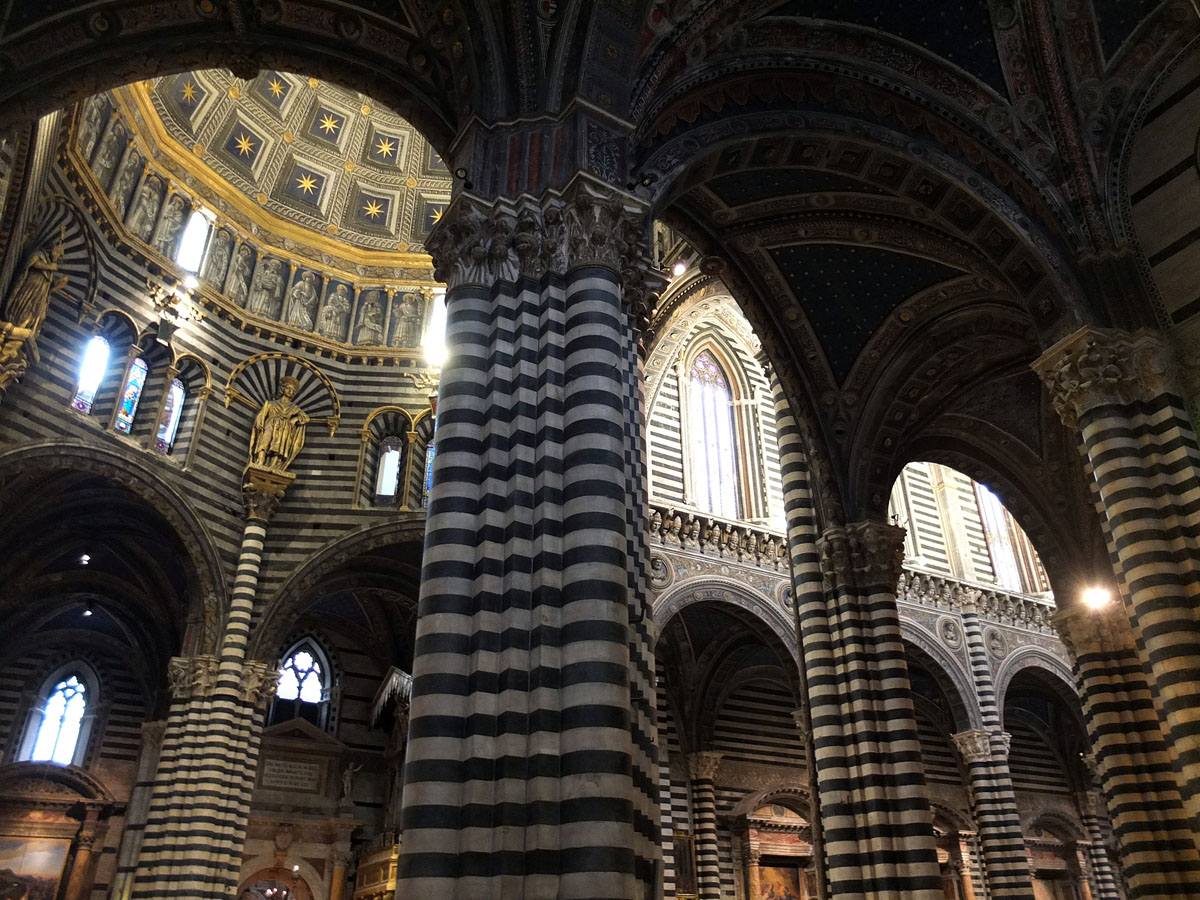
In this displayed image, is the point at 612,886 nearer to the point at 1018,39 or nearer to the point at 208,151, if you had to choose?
the point at 1018,39

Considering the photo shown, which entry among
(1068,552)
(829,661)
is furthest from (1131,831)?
(1068,552)

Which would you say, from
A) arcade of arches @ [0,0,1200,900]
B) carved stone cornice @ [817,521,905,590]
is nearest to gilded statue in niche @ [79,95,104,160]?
arcade of arches @ [0,0,1200,900]

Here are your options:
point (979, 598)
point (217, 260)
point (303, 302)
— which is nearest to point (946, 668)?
point (979, 598)

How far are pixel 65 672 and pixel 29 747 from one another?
199 centimetres

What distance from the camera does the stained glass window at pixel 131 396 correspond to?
18.9 meters

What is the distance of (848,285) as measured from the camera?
1384 centimetres

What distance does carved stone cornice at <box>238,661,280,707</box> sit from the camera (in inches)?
735

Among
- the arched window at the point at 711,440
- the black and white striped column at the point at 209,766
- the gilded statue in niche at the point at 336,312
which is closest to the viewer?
the black and white striped column at the point at 209,766

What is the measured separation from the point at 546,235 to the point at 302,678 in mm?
20151

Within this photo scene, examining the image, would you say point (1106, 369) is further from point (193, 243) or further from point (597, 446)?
point (193, 243)

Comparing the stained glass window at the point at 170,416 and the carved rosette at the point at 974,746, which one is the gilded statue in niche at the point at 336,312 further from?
the carved rosette at the point at 974,746

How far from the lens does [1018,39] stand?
37.5 feet

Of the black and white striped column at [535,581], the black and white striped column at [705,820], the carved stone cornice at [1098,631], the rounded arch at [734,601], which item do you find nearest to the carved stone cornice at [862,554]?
the carved stone cornice at [1098,631]

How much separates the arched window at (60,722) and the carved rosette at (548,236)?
67.2ft
